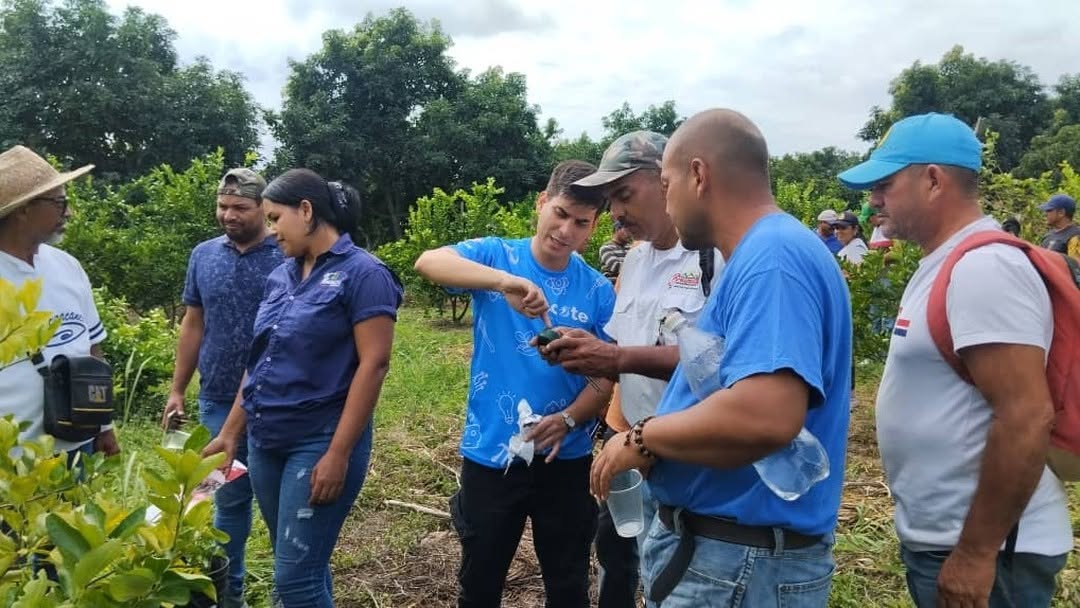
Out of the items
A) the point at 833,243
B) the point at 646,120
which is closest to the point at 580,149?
the point at 646,120

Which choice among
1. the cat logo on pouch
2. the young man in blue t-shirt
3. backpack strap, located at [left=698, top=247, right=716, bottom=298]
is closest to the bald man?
backpack strap, located at [left=698, top=247, right=716, bottom=298]

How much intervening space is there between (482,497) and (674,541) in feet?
3.17

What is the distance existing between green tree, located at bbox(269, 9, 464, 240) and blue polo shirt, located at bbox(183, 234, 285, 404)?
71.6 ft

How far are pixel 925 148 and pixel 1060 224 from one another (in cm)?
744

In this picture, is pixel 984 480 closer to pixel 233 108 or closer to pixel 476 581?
pixel 476 581

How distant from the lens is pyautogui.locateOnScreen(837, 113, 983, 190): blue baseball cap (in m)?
1.84

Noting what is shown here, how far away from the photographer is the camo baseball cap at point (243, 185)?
10.9 feet

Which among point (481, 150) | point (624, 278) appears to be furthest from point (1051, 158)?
point (624, 278)

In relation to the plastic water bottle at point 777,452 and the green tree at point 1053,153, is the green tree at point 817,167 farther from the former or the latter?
the plastic water bottle at point 777,452

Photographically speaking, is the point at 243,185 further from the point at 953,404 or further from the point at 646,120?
the point at 646,120

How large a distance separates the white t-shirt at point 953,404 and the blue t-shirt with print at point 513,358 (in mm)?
1005

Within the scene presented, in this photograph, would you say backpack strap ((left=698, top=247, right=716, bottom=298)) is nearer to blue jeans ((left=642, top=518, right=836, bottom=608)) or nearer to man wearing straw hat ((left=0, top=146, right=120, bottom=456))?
blue jeans ((left=642, top=518, right=836, bottom=608))

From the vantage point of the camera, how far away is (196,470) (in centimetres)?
107

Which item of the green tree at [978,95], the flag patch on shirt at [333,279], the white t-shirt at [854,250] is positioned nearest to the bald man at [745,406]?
the flag patch on shirt at [333,279]
